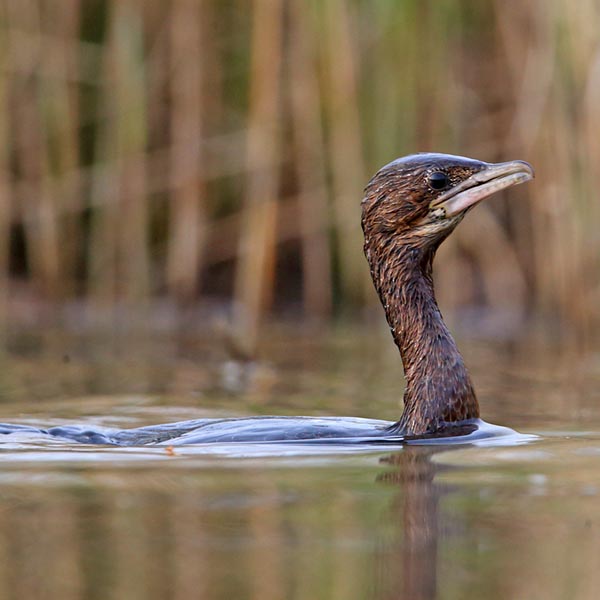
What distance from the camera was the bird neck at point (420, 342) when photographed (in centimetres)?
483

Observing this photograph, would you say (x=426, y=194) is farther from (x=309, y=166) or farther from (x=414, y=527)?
→ (x=309, y=166)

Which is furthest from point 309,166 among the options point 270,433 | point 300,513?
point 300,513

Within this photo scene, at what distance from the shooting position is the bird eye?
5.05 m

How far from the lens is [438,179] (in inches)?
199

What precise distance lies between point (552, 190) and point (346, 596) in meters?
6.73

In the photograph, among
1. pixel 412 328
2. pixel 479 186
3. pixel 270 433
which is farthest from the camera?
pixel 412 328

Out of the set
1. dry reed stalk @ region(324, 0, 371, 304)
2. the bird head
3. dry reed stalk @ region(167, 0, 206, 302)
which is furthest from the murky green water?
dry reed stalk @ region(167, 0, 206, 302)

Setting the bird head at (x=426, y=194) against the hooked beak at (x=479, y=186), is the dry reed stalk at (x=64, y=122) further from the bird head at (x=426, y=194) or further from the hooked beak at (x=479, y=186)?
the hooked beak at (x=479, y=186)

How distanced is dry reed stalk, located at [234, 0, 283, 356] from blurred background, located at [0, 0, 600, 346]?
15 millimetres

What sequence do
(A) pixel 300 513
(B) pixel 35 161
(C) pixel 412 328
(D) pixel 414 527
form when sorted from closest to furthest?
1. (D) pixel 414 527
2. (A) pixel 300 513
3. (C) pixel 412 328
4. (B) pixel 35 161

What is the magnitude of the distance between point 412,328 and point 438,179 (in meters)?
0.56

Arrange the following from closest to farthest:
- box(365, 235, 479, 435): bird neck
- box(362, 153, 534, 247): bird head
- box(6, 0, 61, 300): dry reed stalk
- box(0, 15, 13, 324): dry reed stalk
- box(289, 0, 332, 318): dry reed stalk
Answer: box(365, 235, 479, 435): bird neck → box(362, 153, 534, 247): bird head → box(289, 0, 332, 318): dry reed stalk → box(0, 15, 13, 324): dry reed stalk → box(6, 0, 61, 300): dry reed stalk

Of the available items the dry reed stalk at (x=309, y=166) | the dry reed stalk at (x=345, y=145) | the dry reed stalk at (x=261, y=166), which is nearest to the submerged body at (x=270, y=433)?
the dry reed stalk at (x=261, y=166)

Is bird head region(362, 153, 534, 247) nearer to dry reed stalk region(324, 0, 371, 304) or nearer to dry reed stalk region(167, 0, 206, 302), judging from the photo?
dry reed stalk region(324, 0, 371, 304)
